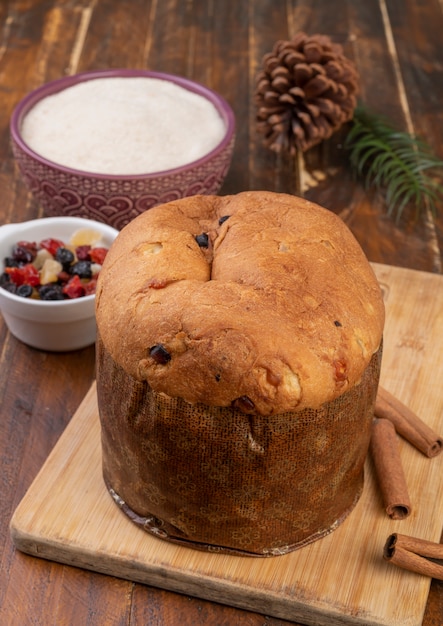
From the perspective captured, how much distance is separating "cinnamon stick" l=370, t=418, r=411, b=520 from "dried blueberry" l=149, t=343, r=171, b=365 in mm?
432

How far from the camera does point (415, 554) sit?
1.23 m

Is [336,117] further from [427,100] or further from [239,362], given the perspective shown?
[239,362]

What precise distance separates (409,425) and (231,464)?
40 cm

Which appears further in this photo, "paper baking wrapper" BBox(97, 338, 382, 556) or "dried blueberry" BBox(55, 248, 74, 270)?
"dried blueberry" BBox(55, 248, 74, 270)

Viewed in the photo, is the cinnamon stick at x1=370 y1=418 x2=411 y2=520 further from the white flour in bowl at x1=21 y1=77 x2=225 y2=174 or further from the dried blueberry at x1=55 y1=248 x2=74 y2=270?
Answer: the white flour in bowl at x1=21 y1=77 x2=225 y2=174

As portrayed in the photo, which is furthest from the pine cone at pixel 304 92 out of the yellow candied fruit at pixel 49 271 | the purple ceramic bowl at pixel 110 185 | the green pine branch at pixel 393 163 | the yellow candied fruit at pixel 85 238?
the yellow candied fruit at pixel 49 271

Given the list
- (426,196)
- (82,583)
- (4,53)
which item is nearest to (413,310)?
(426,196)

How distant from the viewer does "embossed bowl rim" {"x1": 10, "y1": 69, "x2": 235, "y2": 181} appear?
179cm

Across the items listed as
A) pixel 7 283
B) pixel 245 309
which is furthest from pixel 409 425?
pixel 7 283

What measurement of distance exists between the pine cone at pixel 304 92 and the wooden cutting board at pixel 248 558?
91 centimetres

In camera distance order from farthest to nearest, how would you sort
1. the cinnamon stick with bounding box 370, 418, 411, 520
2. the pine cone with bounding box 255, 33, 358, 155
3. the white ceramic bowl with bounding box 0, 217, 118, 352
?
the pine cone with bounding box 255, 33, 358, 155, the white ceramic bowl with bounding box 0, 217, 118, 352, the cinnamon stick with bounding box 370, 418, 411, 520

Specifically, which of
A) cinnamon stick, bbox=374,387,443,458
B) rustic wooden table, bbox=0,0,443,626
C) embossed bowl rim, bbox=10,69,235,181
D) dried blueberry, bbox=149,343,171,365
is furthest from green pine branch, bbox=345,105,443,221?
dried blueberry, bbox=149,343,171,365

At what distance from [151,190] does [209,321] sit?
30.0 inches

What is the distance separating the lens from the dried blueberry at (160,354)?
1111mm
